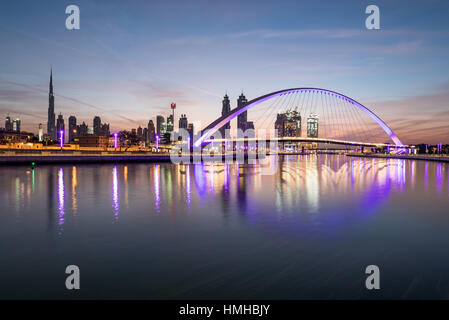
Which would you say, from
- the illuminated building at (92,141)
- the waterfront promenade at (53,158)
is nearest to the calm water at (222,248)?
the waterfront promenade at (53,158)

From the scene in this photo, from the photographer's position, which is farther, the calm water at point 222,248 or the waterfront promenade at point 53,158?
the waterfront promenade at point 53,158

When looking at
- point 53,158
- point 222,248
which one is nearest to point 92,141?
point 53,158

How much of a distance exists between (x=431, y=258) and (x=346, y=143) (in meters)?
113

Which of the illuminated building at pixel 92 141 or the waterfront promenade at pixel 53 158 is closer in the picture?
the waterfront promenade at pixel 53 158

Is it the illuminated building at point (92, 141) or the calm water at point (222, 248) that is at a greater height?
the illuminated building at point (92, 141)

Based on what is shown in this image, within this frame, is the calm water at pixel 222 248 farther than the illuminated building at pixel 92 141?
No

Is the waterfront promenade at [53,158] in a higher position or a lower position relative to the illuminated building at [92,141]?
lower

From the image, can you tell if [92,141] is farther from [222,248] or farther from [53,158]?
[222,248]

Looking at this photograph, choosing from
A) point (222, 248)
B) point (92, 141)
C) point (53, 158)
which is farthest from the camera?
point (92, 141)

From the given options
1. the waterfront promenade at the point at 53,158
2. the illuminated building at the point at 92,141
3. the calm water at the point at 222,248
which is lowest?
the calm water at the point at 222,248

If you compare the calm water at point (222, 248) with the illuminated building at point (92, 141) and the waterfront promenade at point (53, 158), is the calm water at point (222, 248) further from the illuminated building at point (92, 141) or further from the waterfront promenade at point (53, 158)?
the illuminated building at point (92, 141)

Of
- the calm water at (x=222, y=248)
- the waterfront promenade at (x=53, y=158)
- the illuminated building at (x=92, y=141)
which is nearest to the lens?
the calm water at (x=222, y=248)

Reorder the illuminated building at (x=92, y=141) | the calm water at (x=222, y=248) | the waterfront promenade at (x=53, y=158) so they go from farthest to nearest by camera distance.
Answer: the illuminated building at (x=92, y=141), the waterfront promenade at (x=53, y=158), the calm water at (x=222, y=248)
